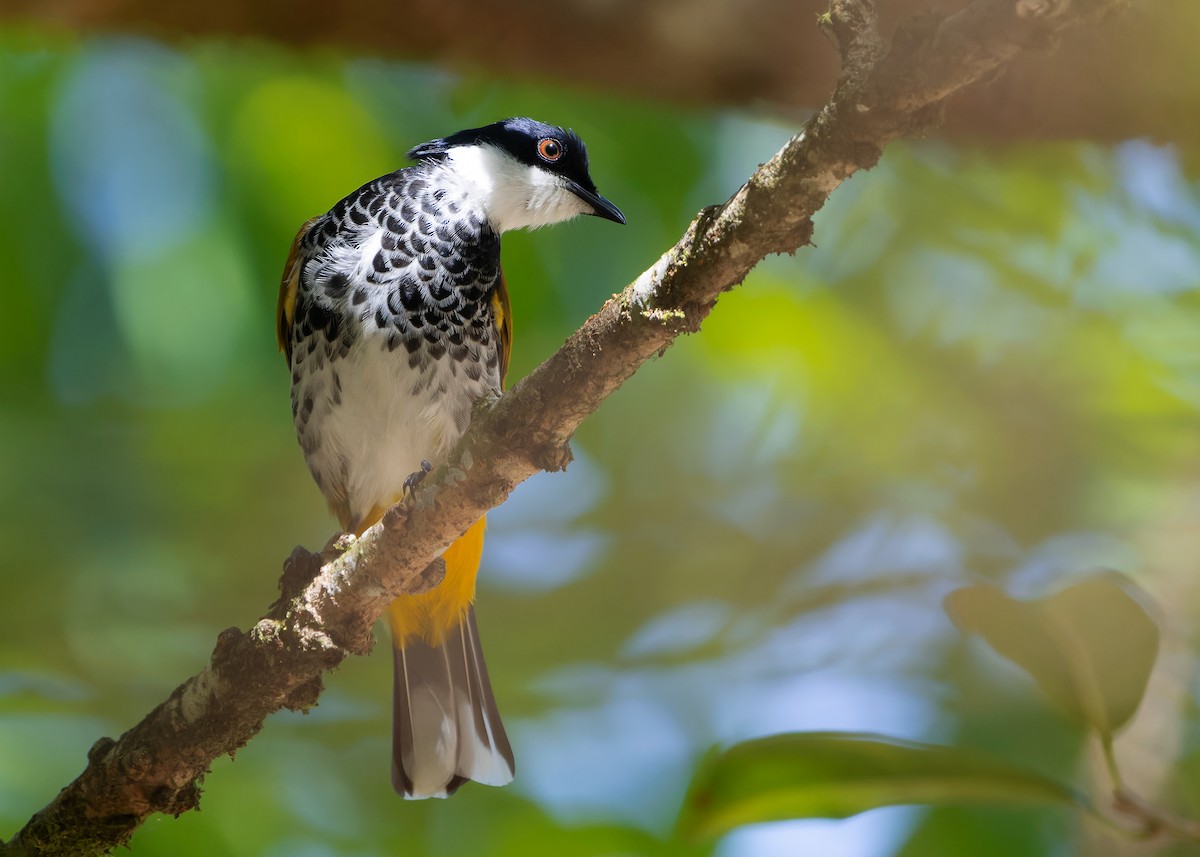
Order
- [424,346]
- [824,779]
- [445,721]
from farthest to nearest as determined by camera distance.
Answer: [445,721], [424,346], [824,779]

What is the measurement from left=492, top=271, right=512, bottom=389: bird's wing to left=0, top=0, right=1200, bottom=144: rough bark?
700mm

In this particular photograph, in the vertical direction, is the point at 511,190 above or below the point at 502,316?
above

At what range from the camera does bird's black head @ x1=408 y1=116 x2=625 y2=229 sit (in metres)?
3.39

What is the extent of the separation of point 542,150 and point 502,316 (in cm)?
48

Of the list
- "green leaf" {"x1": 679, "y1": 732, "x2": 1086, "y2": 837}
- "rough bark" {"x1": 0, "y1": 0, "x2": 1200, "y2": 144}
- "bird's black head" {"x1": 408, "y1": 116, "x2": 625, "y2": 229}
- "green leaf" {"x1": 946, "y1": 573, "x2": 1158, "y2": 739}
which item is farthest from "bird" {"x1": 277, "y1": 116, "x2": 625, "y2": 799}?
"green leaf" {"x1": 946, "y1": 573, "x2": 1158, "y2": 739}

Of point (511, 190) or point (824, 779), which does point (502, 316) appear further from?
point (824, 779)

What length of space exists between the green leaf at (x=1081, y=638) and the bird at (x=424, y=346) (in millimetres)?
1379

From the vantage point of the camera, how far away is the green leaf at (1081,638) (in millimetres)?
2180

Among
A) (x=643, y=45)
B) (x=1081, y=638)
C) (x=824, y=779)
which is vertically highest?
(x=643, y=45)

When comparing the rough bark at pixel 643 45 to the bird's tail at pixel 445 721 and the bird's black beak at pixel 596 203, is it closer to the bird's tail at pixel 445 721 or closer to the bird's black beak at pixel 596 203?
the bird's black beak at pixel 596 203

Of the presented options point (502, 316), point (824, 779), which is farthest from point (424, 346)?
point (824, 779)

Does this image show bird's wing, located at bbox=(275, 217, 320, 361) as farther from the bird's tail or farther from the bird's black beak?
the bird's tail

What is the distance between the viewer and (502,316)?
11.7 ft

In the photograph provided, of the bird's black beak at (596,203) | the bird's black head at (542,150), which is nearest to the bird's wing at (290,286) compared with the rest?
the bird's black head at (542,150)
